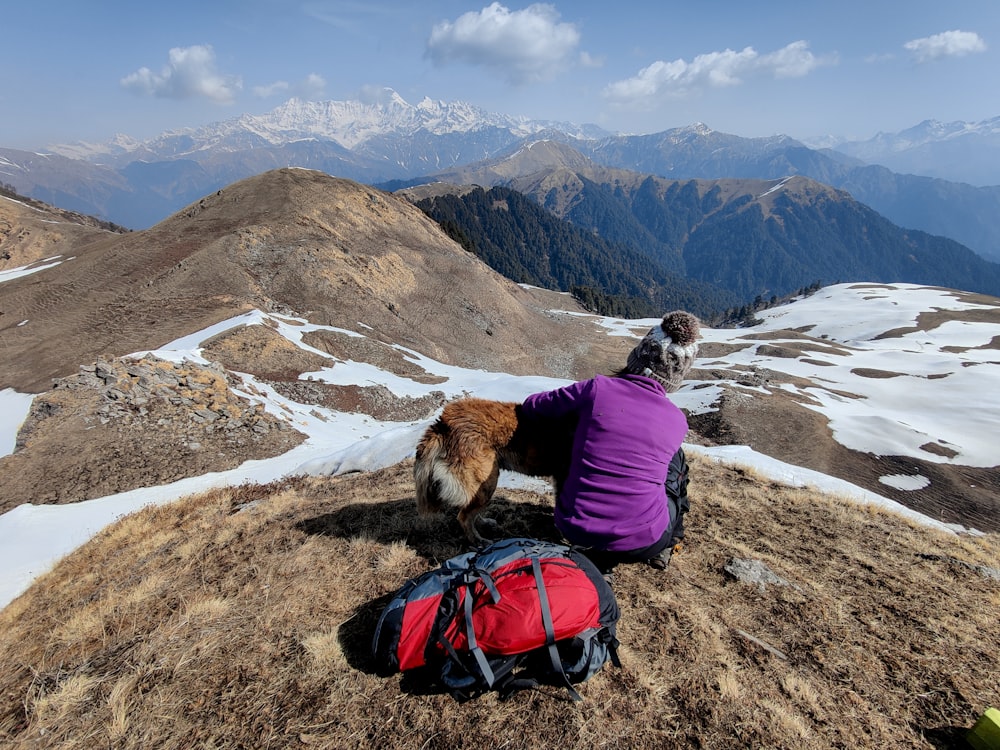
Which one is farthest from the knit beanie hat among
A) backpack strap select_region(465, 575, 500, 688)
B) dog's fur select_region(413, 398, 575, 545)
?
backpack strap select_region(465, 575, 500, 688)

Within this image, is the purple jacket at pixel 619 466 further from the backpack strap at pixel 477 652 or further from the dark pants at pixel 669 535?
the backpack strap at pixel 477 652

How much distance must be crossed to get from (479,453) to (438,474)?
1.85 feet

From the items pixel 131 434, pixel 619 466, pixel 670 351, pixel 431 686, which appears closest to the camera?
pixel 431 686

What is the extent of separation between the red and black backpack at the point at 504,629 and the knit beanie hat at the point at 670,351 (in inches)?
85.9

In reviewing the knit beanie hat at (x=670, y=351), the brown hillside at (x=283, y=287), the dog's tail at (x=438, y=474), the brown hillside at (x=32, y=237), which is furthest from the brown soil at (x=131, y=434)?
the brown hillside at (x=32, y=237)

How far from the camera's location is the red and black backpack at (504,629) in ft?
10.9

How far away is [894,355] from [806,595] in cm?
7030

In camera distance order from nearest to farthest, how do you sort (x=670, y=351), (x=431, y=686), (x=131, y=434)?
(x=431, y=686)
(x=670, y=351)
(x=131, y=434)

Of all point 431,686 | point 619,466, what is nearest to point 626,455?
point 619,466

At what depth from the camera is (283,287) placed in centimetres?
3306

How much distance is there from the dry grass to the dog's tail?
2.38 feet

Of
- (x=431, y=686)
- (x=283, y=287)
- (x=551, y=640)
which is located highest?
Answer: (x=551, y=640)

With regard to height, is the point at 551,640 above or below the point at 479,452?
below

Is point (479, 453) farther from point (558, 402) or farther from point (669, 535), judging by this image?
point (669, 535)
